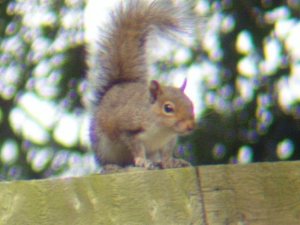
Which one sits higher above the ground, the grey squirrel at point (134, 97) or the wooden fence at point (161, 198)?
the wooden fence at point (161, 198)

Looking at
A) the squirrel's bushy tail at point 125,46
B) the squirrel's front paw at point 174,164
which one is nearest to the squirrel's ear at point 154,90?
the squirrel's bushy tail at point 125,46

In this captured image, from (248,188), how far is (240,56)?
2.20 metres

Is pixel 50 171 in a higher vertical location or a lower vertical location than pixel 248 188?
lower

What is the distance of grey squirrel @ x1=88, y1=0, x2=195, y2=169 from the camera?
2.73 m

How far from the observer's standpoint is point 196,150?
327 cm

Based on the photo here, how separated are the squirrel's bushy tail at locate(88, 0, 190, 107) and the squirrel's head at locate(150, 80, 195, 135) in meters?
0.14

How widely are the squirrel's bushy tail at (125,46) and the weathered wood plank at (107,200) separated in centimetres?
158

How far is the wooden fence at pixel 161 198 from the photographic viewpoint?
1.41 metres

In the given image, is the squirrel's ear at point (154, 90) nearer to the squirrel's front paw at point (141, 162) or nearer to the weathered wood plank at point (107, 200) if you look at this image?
the squirrel's front paw at point (141, 162)

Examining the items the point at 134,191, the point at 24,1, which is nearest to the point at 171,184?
the point at 134,191

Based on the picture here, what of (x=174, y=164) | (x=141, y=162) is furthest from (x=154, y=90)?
(x=174, y=164)

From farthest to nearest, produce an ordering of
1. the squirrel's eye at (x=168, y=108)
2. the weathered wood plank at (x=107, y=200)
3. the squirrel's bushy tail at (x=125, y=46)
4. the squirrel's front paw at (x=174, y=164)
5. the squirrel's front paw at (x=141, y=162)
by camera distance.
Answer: the squirrel's bushy tail at (x=125, y=46), the squirrel's eye at (x=168, y=108), the squirrel's front paw at (x=141, y=162), the squirrel's front paw at (x=174, y=164), the weathered wood plank at (x=107, y=200)

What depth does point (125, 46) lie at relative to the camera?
10.2 feet

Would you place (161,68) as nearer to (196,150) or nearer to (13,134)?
(196,150)
